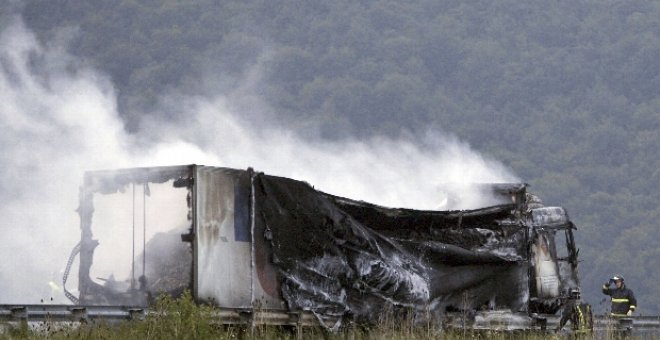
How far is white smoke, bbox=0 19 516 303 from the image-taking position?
33219mm

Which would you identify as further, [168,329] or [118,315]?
[118,315]

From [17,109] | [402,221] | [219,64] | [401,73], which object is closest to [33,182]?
[17,109]

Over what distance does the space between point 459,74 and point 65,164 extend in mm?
83359

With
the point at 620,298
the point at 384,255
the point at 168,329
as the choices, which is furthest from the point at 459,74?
the point at 168,329

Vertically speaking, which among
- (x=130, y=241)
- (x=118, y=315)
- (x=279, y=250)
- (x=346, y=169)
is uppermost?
(x=346, y=169)

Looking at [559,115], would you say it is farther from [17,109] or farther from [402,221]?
[402,221]

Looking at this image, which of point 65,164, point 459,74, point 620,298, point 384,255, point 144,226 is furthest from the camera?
point 459,74

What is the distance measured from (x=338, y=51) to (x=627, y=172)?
88.4ft

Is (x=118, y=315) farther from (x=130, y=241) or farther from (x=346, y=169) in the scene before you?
(x=346, y=169)

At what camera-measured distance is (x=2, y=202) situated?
164 ft

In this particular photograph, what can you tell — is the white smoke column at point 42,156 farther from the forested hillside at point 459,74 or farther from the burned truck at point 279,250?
the forested hillside at point 459,74

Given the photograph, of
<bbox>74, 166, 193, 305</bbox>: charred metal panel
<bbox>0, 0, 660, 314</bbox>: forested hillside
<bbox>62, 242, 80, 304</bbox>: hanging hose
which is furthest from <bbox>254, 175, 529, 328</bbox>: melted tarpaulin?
<bbox>0, 0, 660, 314</bbox>: forested hillside

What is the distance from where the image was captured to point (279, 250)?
18.8 meters

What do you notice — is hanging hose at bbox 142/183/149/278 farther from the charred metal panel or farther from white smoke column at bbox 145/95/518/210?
white smoke column at bbox 145/95/518/210
